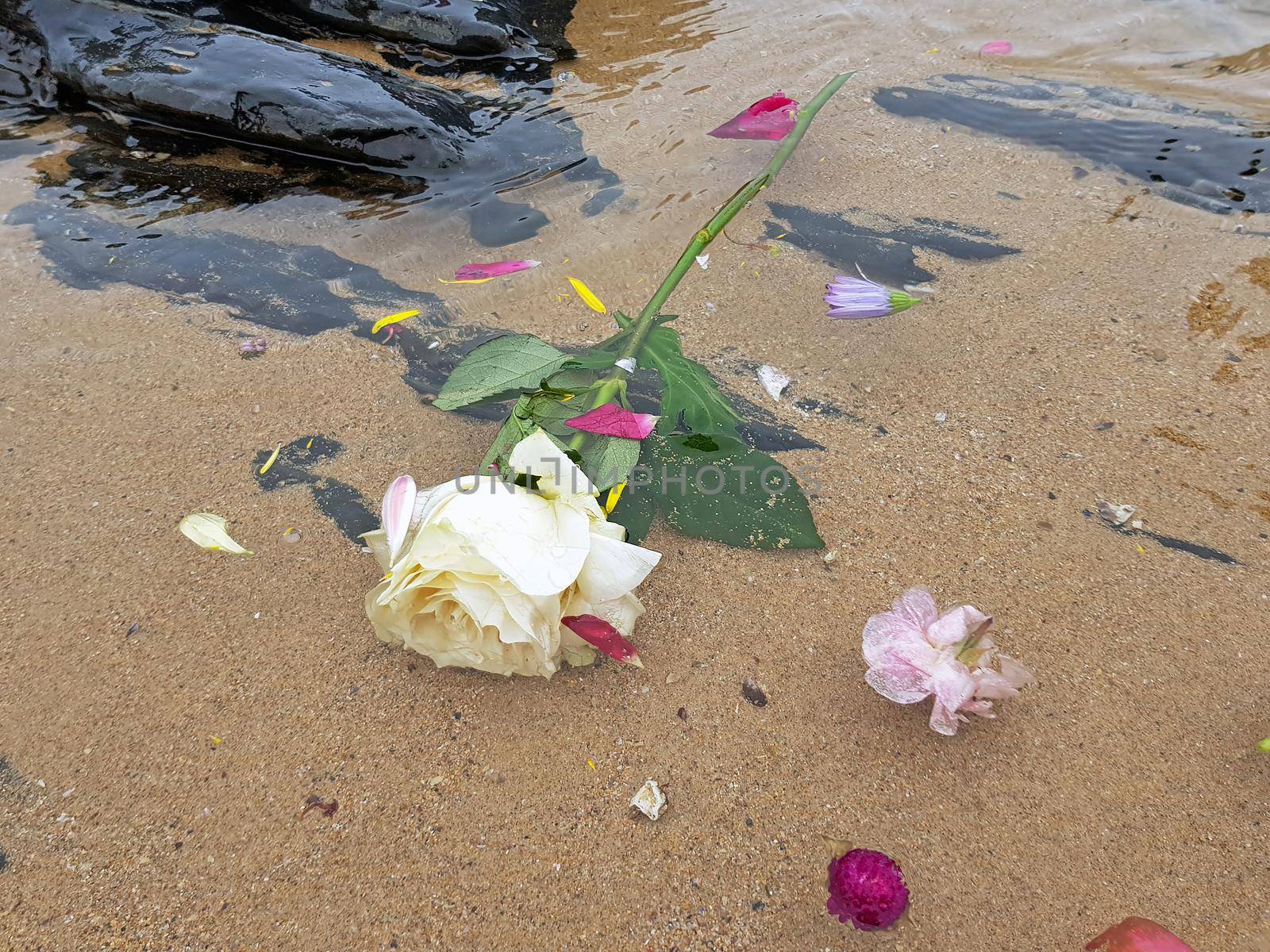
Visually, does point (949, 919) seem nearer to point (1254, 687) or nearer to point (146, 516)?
point (1254, 687)

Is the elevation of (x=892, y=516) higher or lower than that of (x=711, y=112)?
lower

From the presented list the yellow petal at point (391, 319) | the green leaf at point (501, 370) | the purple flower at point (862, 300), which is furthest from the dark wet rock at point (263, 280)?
the purple flower at point (862, 300)

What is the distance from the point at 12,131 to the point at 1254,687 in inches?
129

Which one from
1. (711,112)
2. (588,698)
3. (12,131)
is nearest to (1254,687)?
(588,698)

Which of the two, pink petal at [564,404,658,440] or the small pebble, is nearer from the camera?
the small pebble

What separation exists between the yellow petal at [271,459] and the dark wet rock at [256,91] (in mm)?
1074

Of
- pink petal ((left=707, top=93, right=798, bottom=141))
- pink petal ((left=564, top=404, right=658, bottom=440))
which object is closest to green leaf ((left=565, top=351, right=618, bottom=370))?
pink petal ((left=564, top=404, right=658, bottom=440))

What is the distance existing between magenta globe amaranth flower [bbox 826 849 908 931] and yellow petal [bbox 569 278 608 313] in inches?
50.9

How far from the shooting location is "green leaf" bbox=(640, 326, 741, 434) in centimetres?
150

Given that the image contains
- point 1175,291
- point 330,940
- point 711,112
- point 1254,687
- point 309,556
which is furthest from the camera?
point 711,112

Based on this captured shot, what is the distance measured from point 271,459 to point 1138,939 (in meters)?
1.53

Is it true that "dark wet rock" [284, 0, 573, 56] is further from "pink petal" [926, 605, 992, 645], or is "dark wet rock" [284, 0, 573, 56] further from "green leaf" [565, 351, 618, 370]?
"pink petal" [926, 605, 992, 645]

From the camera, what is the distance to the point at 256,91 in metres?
2.25

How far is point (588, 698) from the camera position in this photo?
125cm
